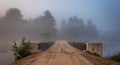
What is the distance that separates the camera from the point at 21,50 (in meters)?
33.8

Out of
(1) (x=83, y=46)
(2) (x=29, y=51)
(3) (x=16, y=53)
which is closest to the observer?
(3) (x=16, y=53)

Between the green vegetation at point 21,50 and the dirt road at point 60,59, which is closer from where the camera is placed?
the dirt road at point 60,59

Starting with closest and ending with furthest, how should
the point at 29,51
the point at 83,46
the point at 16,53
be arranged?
the point at 16,53 < the point at 29,51 < the point at 83,46

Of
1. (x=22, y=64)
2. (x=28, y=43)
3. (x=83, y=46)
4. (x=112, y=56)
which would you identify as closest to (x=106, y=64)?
(x=22, y=64)

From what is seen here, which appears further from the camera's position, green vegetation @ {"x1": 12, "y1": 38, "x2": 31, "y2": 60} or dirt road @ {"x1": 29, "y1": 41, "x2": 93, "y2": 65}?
green vegetation @ {"x1": 12, "y1": 38, "x2": 31, "y2": 60}

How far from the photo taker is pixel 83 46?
44.2m

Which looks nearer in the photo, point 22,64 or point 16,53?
point 22,64

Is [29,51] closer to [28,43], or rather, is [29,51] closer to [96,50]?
[28,43]

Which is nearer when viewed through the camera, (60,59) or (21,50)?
(60,59)

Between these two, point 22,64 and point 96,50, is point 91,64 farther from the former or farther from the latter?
point 96,50

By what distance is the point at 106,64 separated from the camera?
2316 centimetres

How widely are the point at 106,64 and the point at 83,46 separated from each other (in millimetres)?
21097

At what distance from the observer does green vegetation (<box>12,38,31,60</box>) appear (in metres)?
33.3

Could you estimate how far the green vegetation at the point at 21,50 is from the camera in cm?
3331
